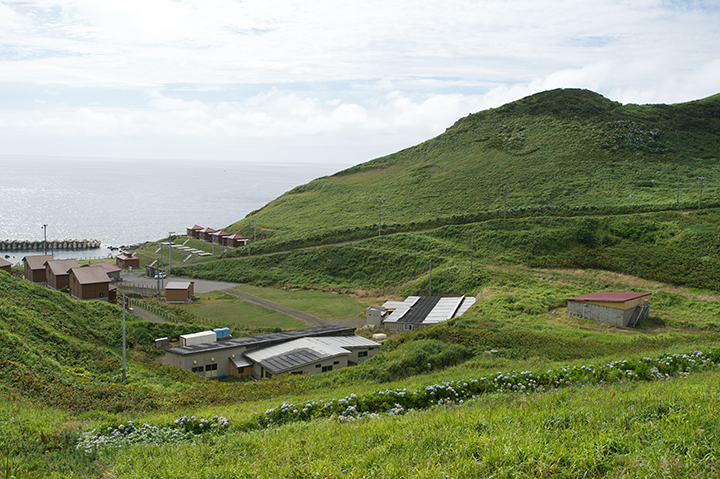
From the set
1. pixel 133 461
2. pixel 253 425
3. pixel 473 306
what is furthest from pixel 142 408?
pixel 473 306

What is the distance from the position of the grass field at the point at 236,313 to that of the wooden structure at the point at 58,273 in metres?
13.1

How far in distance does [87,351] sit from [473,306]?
84.8 ft

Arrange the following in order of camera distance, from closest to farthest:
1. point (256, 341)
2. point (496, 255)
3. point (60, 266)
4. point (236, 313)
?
point (256, 341) < point (236, 313) < point (60, 266) < point (496, 255)

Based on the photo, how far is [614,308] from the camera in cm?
2944

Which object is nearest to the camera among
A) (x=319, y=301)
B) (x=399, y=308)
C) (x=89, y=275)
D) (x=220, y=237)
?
(x=399, y=308)

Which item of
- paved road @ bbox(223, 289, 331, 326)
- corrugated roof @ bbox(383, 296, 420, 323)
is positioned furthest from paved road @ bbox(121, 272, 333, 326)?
corrugated roof @ bbox(383, 296, 420, 323)

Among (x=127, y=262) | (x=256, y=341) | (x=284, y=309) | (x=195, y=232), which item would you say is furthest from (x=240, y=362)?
(x=195, y=232)

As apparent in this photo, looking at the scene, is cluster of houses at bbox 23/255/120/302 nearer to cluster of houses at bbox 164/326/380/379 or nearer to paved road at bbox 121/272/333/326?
paved road at bbox 121/272/333/326

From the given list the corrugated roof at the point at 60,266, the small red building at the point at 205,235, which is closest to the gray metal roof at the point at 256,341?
the corrugated roof at the point at 60,266

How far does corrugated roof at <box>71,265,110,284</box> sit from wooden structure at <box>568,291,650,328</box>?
4210 centimetres

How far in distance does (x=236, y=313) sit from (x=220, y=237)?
35652 millimetres

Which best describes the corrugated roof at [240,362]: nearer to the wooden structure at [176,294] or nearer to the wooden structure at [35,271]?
the wooden structure at [176,294]

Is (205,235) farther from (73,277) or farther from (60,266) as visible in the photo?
(73,277)

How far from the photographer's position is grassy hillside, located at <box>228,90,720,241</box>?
2640 inches
